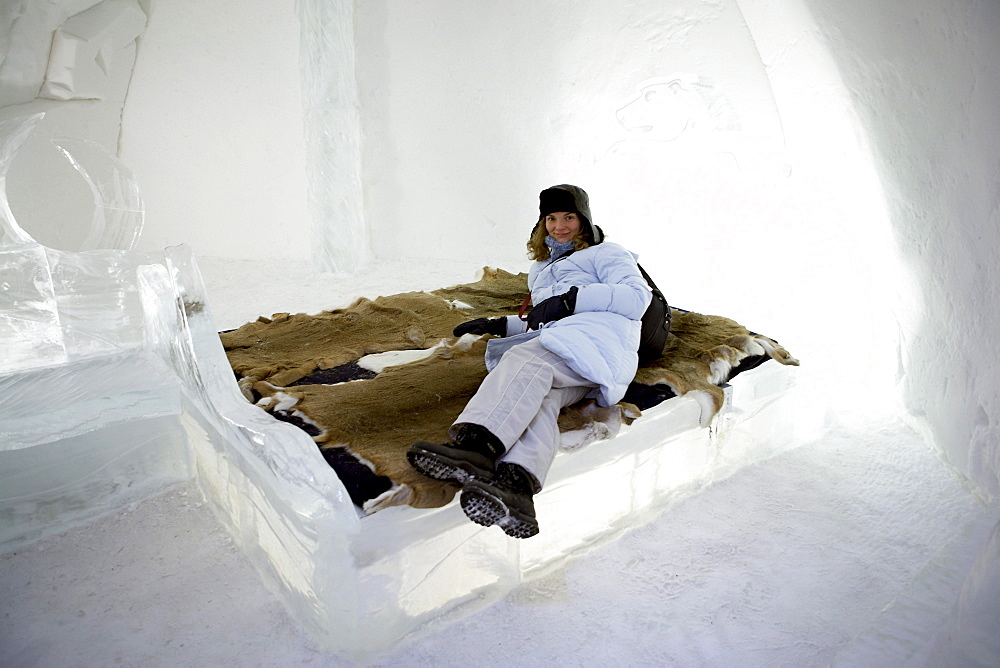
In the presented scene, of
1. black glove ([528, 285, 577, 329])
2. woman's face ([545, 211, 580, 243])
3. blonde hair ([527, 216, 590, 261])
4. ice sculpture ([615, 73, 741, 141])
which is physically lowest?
black glove ([528, 285, 577, 329])

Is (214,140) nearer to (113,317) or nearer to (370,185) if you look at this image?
(370,185)

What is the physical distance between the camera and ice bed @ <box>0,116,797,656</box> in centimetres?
171

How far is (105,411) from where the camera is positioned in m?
2.51

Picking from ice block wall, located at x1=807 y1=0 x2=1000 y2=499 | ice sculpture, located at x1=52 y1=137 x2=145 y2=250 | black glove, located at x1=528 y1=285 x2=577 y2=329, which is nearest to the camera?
ice block wall, located at x1=807 y1=0 x2=1000 y2=499

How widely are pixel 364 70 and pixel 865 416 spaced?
163 inches

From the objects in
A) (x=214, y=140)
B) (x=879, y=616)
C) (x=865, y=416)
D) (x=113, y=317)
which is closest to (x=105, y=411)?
(x=113, y=317)

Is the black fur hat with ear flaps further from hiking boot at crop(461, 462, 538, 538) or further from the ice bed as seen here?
hiking boot at crop(461, 462, 538, 538)

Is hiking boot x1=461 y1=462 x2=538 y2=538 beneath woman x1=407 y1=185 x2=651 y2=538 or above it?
beneath

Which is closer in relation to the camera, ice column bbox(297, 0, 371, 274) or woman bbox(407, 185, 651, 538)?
woman bbox(407, 185, 651, 538)

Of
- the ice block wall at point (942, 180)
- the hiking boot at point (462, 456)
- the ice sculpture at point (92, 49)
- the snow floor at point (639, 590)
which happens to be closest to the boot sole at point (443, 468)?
the hiking boot at point (462, 456)

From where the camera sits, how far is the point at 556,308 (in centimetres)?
225

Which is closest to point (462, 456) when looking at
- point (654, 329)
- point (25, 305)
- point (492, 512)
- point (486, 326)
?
point (492, 512)

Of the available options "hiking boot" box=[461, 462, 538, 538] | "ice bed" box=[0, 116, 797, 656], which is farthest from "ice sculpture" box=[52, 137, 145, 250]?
"hiking boot" box=[461, 462, 538, 538]

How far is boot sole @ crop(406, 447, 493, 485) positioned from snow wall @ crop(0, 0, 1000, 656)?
1.61 meters
